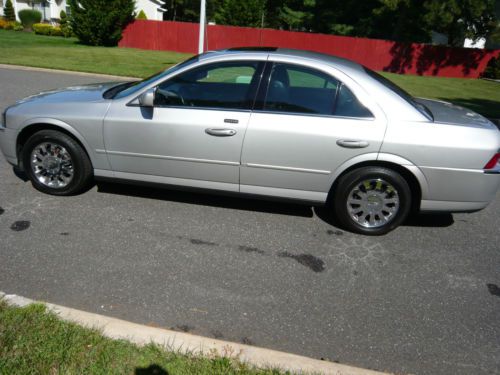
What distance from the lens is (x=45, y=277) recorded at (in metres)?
3.15

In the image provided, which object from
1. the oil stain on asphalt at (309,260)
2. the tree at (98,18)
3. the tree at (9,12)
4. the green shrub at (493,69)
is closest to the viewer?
the oil stain on asphalt at (309,260)

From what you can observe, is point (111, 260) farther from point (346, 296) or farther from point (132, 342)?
point (346, 296)

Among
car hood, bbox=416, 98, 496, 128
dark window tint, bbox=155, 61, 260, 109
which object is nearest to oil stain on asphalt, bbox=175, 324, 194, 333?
dark window tint, bbox=155, 61, 260, 109

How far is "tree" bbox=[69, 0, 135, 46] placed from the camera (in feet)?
82.2

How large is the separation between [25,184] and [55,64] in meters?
12.6

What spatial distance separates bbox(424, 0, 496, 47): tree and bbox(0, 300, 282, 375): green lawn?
3008cm

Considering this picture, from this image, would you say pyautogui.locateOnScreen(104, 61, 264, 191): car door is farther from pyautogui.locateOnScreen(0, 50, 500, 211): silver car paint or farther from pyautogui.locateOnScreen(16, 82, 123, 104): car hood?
pyautogui.locateOnScreen(16, 82, 123, 104): car hood

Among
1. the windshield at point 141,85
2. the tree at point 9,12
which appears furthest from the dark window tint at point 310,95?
the tree at point 9,12

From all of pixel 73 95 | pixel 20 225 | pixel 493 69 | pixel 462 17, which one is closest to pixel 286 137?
pixel 73 95

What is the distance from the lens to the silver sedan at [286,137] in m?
3.75

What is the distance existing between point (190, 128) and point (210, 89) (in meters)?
0.54

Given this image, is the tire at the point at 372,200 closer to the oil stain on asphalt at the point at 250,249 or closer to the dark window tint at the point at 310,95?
the dark window tint at the point at 310,95

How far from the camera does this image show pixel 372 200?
157 inches

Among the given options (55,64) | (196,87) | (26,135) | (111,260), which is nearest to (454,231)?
(196,87)
